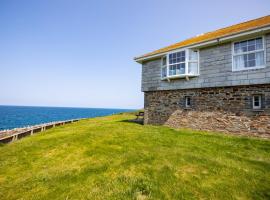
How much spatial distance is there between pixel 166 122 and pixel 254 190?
9.34 meters

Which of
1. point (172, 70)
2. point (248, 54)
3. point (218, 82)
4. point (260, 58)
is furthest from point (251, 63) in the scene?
point (172, 70)

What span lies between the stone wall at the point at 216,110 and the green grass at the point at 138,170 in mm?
1140

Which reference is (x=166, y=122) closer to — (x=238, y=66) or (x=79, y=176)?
(x=238, y=66)

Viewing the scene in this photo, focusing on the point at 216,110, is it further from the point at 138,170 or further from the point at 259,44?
the point at 138,170

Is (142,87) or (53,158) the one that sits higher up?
(142,87)

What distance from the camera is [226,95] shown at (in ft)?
34.4

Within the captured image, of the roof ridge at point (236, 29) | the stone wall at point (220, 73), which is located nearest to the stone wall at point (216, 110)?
the stone wall at point (220, 73)

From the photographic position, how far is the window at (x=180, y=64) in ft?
38.9

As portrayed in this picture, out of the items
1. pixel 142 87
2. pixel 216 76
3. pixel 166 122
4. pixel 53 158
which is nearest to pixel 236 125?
pixel 216 76

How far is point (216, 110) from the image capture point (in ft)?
35.5

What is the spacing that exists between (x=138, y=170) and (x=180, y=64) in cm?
918

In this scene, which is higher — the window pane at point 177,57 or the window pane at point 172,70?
the window pane at point 177,57

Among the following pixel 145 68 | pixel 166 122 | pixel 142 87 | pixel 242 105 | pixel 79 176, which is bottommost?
pixel 79 176

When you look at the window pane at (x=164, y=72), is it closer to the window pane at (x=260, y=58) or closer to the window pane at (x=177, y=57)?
the window pane at (x=177, y=57)
